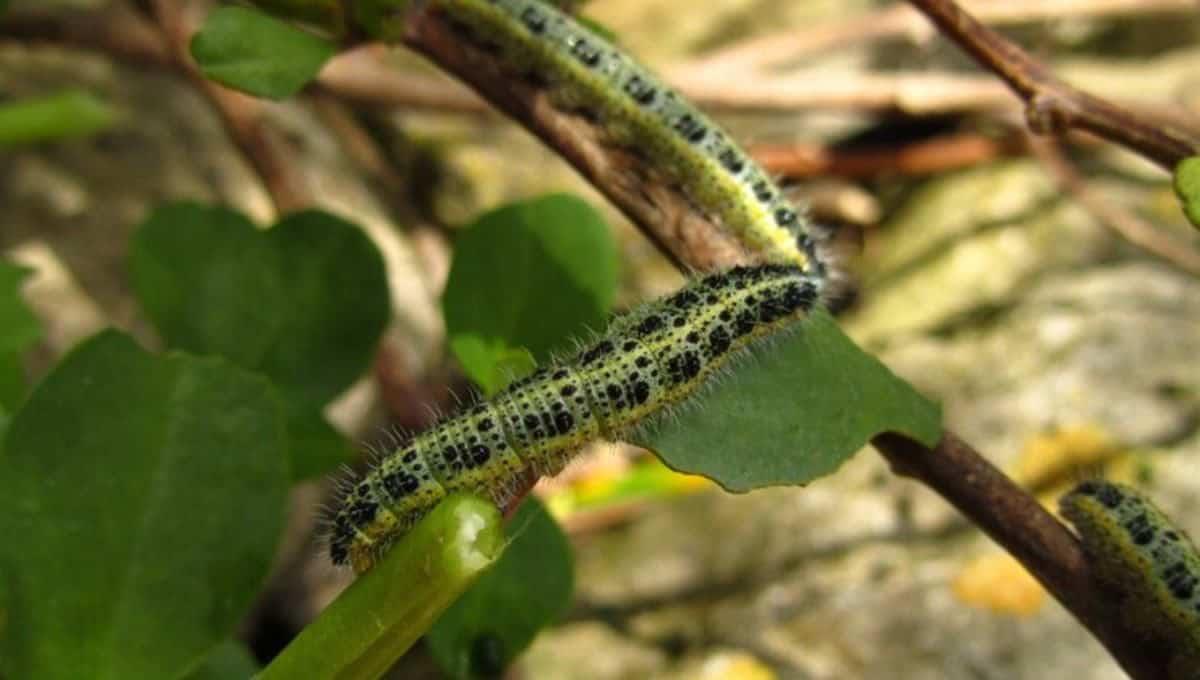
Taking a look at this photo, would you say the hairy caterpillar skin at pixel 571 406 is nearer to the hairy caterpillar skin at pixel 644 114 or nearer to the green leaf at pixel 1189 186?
the hairy caterpillar skin at pixel 644 114

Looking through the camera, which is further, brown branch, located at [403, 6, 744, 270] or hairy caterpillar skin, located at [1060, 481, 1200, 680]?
brown branch, located at [403, 6, 744, 270]

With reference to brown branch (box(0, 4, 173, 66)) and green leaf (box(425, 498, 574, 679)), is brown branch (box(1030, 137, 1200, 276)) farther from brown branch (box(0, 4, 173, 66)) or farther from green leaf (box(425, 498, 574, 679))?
brown branch (box(0, 4, 173, 66))

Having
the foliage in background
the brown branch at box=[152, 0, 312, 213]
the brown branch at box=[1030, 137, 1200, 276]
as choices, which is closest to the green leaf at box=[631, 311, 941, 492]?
the foliage in background

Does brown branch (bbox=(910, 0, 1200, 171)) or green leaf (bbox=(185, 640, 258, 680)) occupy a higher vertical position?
brown branch (bbox=(910, 0, 1200, 171))

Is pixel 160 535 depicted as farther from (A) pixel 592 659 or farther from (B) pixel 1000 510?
(A) pixel 592 659

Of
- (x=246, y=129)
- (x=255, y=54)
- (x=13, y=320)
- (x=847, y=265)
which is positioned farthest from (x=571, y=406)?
(x=847, y=265)

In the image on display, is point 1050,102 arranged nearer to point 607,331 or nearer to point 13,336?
point 607,331
